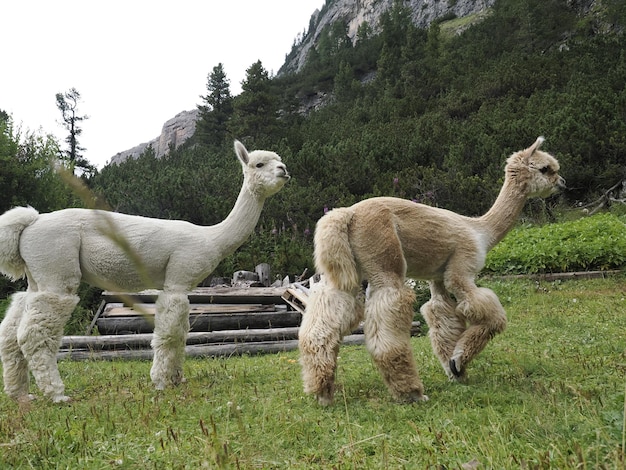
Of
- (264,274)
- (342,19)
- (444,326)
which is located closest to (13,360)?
(444,326)

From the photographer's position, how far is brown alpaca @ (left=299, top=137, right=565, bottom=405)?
3881 mm

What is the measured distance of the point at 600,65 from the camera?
76.7 feet

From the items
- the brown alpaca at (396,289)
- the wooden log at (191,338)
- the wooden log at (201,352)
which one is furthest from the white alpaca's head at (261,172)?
the wooden log at (191,338)

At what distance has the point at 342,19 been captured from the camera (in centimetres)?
8850

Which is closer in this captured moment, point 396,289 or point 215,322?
point 396,289

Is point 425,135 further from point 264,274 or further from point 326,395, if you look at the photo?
point 326,395

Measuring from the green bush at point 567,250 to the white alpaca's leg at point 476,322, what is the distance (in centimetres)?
757

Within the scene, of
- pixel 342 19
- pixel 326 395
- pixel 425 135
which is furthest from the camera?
pixel 342 19

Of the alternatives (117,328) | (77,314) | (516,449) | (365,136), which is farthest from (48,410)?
(365,136)

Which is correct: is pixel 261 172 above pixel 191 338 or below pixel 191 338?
above

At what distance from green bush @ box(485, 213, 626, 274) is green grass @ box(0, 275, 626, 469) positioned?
476 centimetres

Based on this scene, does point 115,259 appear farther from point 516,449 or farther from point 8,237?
point 516,449

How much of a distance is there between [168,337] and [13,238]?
1675 millimetres

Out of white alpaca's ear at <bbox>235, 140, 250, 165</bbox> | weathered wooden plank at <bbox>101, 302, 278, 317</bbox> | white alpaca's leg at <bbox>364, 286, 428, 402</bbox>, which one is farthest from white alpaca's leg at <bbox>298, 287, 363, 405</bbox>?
weathered wooden plank at <bbox>101, 302, 278, 317</bbox>
